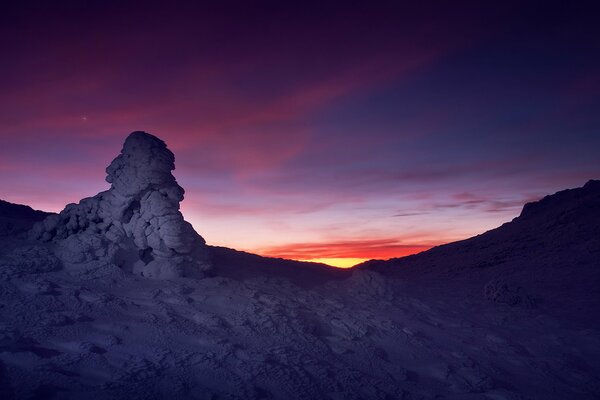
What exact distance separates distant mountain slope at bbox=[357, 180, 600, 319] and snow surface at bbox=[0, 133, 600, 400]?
1.69 metres

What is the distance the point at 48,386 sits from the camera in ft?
13.0

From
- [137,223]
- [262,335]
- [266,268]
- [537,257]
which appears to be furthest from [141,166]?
[537,257]

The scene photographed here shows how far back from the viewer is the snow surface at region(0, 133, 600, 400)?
15.1ft

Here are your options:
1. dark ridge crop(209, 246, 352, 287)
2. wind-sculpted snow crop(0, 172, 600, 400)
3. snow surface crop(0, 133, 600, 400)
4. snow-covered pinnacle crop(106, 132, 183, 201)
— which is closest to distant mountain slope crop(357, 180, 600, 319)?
snow surface crop(0, 133, 600, 400)

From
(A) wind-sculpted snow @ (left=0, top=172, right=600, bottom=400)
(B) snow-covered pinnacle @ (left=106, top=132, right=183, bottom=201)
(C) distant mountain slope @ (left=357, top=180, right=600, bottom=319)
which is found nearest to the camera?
(A) wind-sculpted snow @ (left=0, top=172, right=600, bottom=400)

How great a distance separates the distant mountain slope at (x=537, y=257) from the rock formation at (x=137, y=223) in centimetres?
926

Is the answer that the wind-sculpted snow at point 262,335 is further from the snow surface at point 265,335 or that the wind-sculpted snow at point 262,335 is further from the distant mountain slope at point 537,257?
the distant mountain slope at point 537,257

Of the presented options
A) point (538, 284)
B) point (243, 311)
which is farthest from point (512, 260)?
point (243, 311)

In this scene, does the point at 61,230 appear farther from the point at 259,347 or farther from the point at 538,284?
the point at 538,284

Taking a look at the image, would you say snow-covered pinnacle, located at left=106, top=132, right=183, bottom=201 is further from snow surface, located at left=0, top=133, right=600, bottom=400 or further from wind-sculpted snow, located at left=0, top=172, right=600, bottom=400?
snow surface, located at left=0, top=133, right=600, bottom=400

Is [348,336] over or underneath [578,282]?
underneath

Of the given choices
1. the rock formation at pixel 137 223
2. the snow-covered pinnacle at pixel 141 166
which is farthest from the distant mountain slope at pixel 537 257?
the snow-covered pinnacle at pixel 141 166

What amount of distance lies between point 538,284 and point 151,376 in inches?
540

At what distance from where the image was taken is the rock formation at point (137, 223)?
7.64 metres
